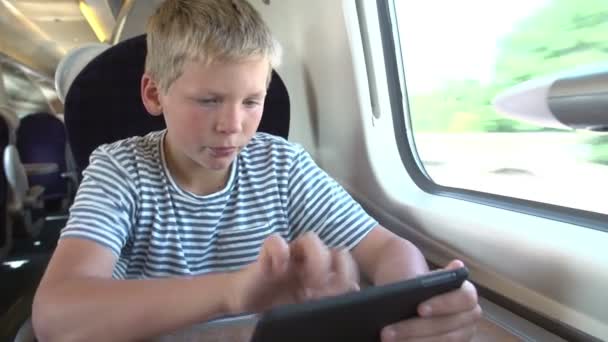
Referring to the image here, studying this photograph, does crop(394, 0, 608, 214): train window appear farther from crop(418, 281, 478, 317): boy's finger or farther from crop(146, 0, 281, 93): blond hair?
crop(146, 0, 281, 93): blond hair

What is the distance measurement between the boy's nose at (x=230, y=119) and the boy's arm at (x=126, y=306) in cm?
29

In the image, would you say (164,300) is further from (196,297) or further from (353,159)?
(353,159)

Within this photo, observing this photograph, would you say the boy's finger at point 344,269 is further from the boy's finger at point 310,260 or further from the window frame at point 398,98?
the window frame at point 398,98

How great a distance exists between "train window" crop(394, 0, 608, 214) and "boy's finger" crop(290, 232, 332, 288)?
1.57ft

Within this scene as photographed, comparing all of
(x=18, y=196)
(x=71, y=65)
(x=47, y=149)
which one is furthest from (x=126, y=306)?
(x=47, y=149)

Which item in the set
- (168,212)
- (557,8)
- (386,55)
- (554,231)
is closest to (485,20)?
(557,8)

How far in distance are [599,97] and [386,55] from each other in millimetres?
1380

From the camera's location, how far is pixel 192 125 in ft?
3.36

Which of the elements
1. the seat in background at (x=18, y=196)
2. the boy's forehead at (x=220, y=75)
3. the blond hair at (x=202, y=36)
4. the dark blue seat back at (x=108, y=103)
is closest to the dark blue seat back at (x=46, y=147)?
the seat in background at (x=18, y=196)

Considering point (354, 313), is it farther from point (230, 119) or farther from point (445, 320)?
point (230, 119)

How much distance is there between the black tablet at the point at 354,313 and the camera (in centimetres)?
57

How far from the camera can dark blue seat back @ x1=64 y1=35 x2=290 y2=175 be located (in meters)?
1.44

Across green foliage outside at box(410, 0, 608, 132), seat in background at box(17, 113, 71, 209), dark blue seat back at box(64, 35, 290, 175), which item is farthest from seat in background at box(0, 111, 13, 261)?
green foliage outside at box(410, 0, 608, 132)

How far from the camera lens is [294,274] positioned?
72cm
